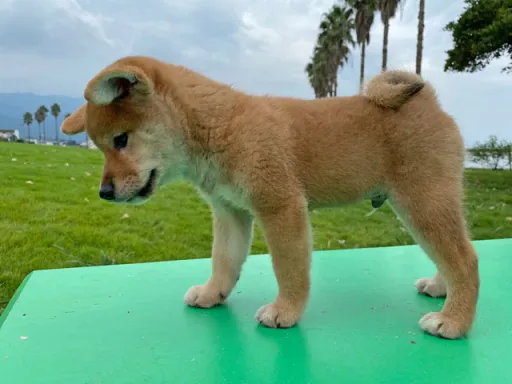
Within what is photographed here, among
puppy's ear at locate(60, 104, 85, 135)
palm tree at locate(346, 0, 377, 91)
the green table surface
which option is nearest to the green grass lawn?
puppy's ear at locate(60, 104, 85, 135)

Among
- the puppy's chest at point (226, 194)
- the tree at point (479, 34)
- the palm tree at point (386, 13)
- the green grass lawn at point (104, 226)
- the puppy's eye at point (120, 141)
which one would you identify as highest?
the palm tree at point (386, 13)


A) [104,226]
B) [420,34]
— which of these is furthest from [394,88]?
[420,34]

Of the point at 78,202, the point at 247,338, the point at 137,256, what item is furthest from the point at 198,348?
the point at 78,202

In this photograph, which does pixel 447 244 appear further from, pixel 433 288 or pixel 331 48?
pixel 331 48

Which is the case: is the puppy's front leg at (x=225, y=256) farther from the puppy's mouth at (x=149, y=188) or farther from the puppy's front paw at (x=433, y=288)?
the puppy's front paw at (x=433, y=288)

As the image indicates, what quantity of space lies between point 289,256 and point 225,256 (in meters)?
0.40

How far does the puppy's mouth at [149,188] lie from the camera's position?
1.56 meters

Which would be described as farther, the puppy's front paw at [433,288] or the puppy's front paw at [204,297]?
the puppy's front paw at [433,288]

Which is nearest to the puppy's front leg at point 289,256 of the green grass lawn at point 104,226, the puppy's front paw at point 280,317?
the puppy's front paw at point 280,317

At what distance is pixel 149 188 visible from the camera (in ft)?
5.19

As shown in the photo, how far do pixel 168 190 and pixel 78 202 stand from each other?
4.32 ft

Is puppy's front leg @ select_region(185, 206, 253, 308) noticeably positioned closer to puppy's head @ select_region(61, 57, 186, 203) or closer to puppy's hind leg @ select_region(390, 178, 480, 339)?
puppy's head @ select_region(61, 57, 186, 203)

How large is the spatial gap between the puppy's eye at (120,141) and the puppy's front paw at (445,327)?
1.17 metres

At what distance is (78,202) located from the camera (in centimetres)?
483
